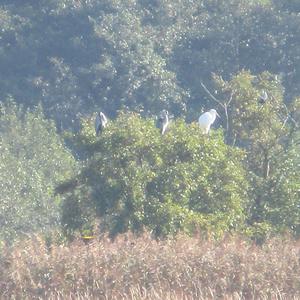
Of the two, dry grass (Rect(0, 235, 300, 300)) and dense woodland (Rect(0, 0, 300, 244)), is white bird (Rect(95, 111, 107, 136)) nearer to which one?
dense woodland (Rect(0, 0, 300, 244))

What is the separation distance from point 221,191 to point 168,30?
13.7m

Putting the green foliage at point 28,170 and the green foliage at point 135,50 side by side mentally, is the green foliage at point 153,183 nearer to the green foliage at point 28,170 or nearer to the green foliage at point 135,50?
the green foliage at point 28,170

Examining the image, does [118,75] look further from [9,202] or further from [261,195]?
[261,195]

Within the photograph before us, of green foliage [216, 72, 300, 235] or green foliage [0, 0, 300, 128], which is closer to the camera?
green foliage [216, 72, 300, 235]

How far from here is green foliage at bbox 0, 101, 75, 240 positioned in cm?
2038

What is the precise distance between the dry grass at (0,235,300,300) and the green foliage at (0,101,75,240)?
7.50 metres

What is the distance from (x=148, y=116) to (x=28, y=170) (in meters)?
3.52

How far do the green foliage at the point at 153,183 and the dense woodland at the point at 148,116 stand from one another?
16mm

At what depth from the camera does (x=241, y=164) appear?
15750 millimetres

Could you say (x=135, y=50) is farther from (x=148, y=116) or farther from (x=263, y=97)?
(x=263, y=97)

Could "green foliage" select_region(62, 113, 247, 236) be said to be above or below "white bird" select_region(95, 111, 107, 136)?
below

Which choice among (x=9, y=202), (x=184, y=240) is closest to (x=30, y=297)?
(x=184, y=240)

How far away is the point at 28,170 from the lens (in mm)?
22312

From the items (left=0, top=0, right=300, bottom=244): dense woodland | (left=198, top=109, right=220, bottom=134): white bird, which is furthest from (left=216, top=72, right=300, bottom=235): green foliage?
(left=198, top=109, right=220, bottom=134): white bird
